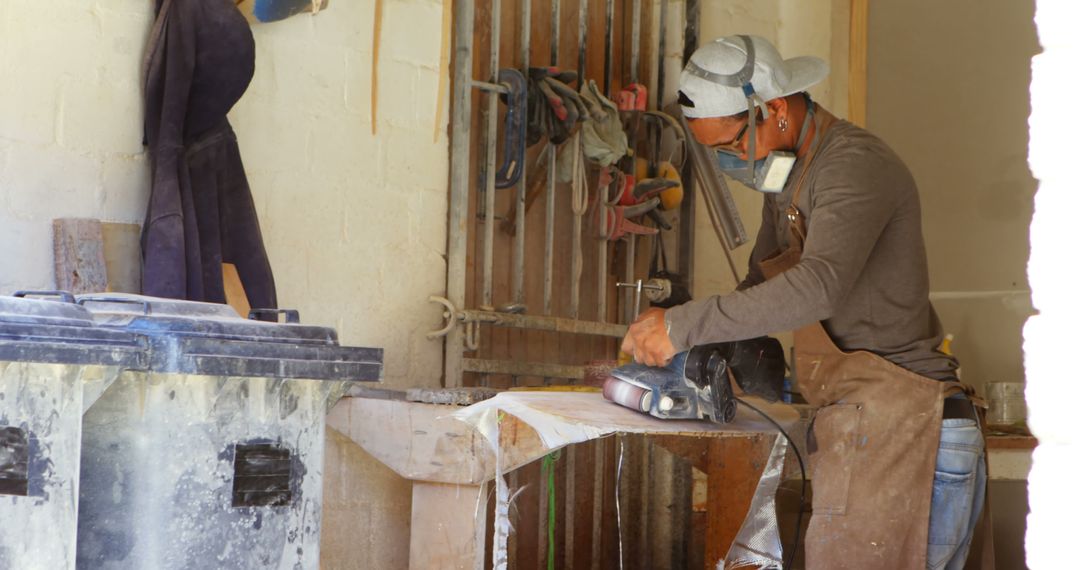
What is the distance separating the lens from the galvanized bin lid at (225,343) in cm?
241

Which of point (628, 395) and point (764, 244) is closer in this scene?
point (628, 395)

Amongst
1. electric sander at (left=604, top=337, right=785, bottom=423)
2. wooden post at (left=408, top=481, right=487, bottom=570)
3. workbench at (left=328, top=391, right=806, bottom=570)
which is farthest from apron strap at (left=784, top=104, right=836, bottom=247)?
wooden post at (left=408, top=481, right=487, bottom=570)

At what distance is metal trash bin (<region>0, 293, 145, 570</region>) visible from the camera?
2176 millimetres

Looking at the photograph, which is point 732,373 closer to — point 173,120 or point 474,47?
point 173,120

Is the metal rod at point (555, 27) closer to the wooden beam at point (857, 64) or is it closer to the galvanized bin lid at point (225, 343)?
the wooden beam at point (857, 64)

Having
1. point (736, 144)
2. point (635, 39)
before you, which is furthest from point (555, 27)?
point (736, 144)

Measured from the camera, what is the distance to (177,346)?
7.90 feet

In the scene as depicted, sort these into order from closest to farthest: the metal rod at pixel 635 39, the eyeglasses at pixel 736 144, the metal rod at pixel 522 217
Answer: the eyeglasses at pixel 736 144 → the metal rod at pixel 522 217 → the metal rod at pixel 635 39

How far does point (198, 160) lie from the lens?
3408 millimetres

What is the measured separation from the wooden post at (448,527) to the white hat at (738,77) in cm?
116

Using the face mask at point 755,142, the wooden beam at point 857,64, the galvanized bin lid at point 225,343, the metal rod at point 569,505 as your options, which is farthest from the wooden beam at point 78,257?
the wooden beam at point 857,64

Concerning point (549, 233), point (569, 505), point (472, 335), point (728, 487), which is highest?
point (549, 233)

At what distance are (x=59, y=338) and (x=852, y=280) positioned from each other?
1666 millimetres

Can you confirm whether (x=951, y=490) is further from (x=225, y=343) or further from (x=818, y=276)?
(x=225, y=343)
